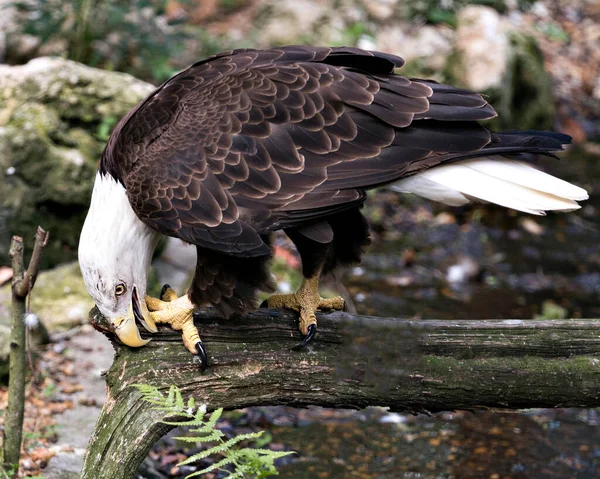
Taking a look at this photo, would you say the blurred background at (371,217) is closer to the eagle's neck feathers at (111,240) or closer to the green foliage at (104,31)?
the green foliage at (104,31)

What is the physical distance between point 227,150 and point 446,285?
3.91m

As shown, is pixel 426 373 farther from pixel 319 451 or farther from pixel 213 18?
pixel 213 18

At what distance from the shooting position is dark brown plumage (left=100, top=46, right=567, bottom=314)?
304 centimetres

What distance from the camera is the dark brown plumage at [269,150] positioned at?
3043 mm

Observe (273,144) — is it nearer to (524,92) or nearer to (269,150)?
(269,150)

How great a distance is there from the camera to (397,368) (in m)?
3.13

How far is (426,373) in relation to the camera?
3.11 meters

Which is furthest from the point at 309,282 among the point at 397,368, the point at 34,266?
the point at 34,266

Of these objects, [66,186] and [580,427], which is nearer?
[580,427]

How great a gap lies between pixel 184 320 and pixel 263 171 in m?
0.66

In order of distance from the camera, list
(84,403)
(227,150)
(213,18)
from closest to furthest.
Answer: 1. (227,150)
2. (84,403)
3. (213,18)

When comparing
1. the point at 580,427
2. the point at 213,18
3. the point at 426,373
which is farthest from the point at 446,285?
the point at 213,18

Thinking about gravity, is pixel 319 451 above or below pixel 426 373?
below

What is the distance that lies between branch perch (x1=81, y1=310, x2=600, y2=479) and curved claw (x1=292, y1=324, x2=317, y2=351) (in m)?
0.03
